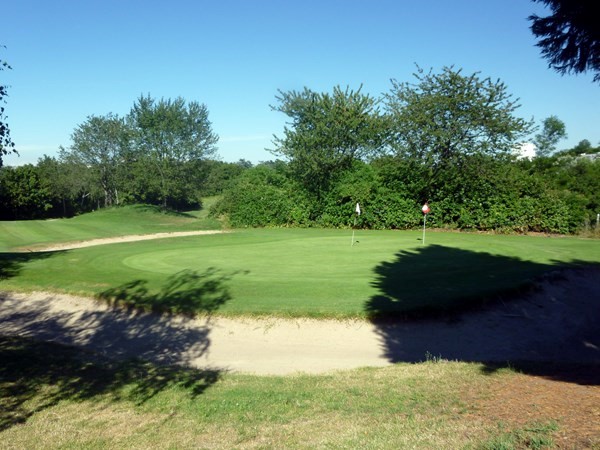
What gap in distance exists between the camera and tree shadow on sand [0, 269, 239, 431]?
24.5 ft

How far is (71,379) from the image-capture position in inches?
318

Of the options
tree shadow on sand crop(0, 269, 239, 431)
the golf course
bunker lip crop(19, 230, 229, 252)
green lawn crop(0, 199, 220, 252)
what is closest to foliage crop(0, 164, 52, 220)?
green lawn crop(0, 199, 220, 252)

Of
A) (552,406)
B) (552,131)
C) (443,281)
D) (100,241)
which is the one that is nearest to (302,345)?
(443,281)

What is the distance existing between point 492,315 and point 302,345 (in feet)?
18.0

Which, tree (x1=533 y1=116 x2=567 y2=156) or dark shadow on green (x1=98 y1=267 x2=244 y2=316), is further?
tree (x1=533 y1=116 x2=567 y2=156)

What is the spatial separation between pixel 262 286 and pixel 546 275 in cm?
944

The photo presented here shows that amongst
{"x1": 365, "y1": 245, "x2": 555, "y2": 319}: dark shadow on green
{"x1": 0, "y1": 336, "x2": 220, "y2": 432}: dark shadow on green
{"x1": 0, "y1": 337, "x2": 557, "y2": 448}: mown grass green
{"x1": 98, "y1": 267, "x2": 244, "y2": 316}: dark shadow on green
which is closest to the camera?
{"x1": 0, "y1": 337, "x2": 557, "y2": 448}: mown grass green

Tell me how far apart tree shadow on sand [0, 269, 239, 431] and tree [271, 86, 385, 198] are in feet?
66.9

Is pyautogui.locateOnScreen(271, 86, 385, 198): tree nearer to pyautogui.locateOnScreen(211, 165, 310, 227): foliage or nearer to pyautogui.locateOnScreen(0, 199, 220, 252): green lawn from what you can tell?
pyautogui.locateOnScreen(211, 165, 310, 227): foliage

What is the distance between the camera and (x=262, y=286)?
14.5 meters

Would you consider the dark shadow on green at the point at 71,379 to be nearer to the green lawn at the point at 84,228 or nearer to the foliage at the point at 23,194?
the green lawn at the point at 84,228

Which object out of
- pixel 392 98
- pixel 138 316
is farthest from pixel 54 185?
pixel 138 316

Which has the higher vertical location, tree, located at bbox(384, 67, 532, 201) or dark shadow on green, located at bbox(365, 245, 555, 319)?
tree, located at bbox(384, 67, 532, 201)

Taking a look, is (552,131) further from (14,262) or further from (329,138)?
(14,262)
